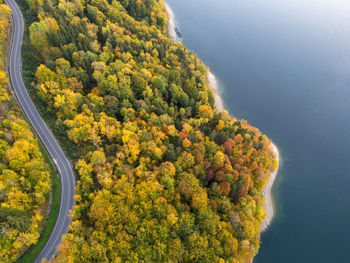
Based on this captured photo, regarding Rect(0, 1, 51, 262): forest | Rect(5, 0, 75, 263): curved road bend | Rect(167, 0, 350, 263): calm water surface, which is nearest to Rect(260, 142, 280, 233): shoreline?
Rect(167, 0, 350, 263): calm water surface

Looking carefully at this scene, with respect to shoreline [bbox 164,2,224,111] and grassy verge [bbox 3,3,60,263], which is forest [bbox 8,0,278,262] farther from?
shoreline [bbox 164,2,224,111]

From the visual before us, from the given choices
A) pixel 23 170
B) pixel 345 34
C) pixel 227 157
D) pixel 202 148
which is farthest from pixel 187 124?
pixel 345 34

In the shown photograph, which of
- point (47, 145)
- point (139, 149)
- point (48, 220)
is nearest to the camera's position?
point (48, 220)

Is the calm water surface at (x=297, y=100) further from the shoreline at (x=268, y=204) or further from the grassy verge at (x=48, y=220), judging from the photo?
the grassy verge at (x=48, y=220)

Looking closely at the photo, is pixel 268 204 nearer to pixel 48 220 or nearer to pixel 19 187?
pixel 48 220

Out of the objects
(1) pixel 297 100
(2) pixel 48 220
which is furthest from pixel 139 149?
(1) pixel 297 100

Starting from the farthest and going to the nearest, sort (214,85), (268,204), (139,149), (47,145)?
(214,85) < (268,204) < (47,145) < (139,149)
